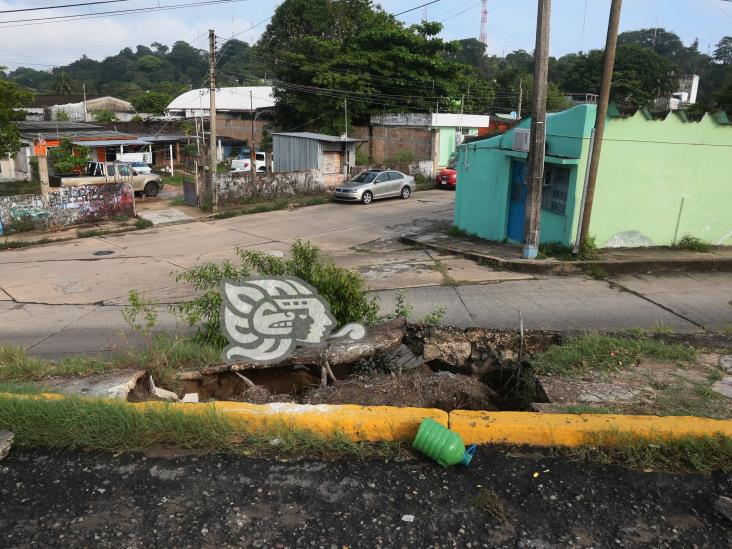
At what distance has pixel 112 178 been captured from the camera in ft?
81.6

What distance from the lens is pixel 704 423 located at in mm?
4492

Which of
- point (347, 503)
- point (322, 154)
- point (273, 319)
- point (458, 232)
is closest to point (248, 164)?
point (322, 154)

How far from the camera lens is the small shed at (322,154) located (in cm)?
2777

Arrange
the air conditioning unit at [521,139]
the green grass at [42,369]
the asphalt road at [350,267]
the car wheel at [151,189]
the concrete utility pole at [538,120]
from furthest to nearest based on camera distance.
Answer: the car wheel at [151,189], the air conditioning unit at [521,139], the concrete utility pole at [538,120], the asphalt road at [350,267], the green grass at [42,369]

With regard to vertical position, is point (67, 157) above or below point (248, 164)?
above

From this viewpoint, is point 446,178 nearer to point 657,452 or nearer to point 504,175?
point 504,175

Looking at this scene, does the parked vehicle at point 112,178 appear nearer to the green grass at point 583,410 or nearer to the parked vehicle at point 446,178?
the parked vehicle at point 446,178

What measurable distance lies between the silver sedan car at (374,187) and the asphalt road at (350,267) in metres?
4.92

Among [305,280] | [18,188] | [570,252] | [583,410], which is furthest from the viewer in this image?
[18,188]

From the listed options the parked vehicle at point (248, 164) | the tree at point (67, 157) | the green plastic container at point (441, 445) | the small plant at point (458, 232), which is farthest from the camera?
the parked vehicle at point (248, 164)

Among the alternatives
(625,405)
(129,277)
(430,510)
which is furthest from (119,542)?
(129,277)

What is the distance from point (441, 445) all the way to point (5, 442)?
10.2 feet

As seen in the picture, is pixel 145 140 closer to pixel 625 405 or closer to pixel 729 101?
pixel 625 405

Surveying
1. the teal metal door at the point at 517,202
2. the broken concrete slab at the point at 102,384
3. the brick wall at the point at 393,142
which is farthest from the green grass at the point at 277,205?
the broken concrete slab at the point at 102,384
